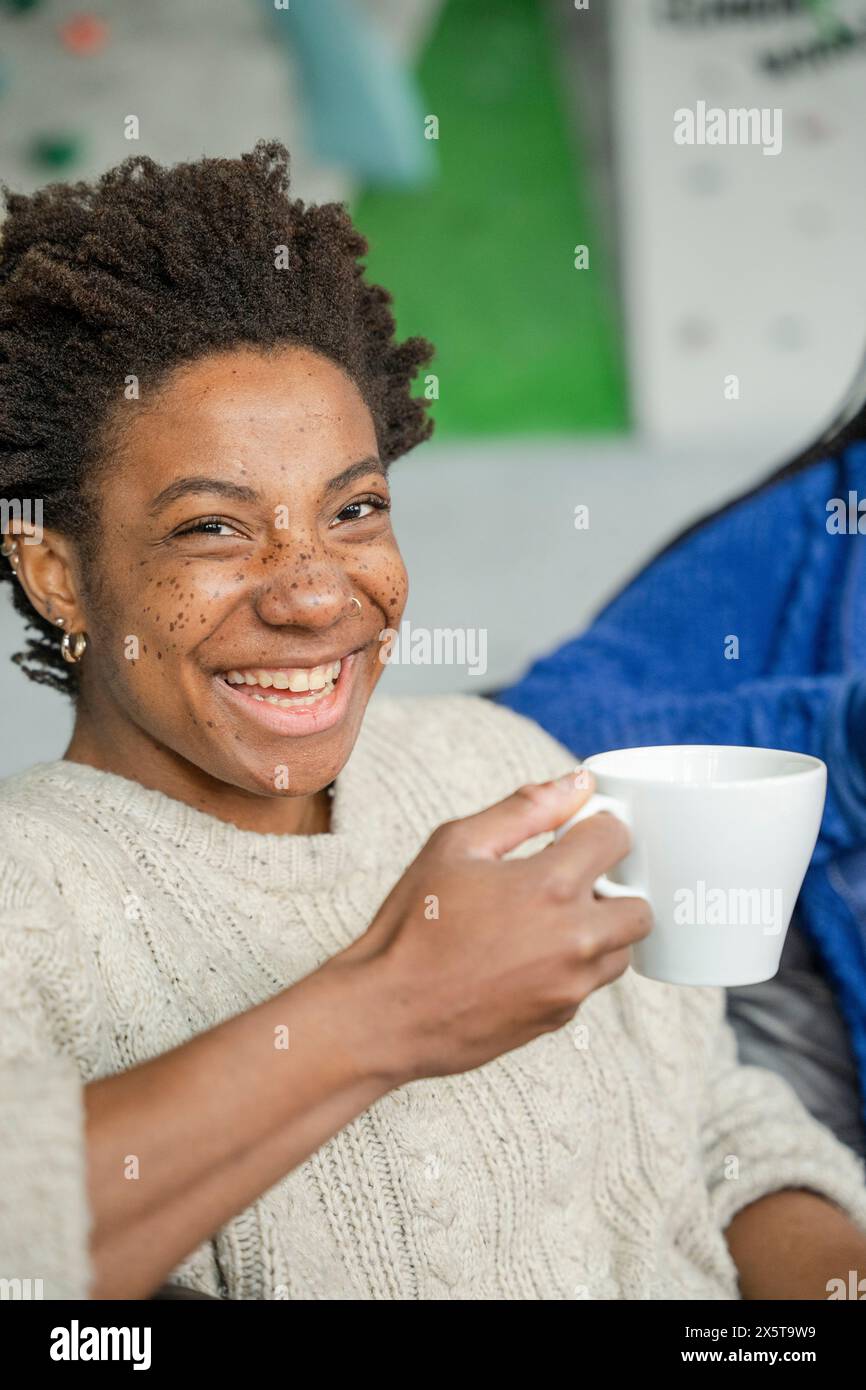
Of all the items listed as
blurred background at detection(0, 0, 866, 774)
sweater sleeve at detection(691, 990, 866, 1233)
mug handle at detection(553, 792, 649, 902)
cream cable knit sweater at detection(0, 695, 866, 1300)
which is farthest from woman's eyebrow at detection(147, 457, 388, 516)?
blurred background at detection(0, 0, 866, 774)

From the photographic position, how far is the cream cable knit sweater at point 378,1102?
2.85ft

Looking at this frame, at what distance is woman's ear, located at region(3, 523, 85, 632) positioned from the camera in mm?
1074

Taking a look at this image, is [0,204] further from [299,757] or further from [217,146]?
[217,146]

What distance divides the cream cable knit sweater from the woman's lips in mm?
113

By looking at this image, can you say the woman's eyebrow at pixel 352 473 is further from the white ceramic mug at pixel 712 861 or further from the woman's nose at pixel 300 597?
the white ceramic mug at pixel 712 861

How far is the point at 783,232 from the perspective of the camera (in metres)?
5.25

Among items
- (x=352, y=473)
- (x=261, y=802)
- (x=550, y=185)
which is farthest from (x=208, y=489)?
(x=550, y=185)

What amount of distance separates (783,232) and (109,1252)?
512cm

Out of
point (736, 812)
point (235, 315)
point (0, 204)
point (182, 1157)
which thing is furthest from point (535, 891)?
point (0, 204)

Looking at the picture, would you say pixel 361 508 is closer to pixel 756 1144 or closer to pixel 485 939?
pixel 485 939

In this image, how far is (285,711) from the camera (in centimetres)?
102

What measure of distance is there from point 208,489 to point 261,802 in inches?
10.4

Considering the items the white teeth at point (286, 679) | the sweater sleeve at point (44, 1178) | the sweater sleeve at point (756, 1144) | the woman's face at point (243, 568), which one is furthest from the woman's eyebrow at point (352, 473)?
the sweater sleeve at point (756, 1144)

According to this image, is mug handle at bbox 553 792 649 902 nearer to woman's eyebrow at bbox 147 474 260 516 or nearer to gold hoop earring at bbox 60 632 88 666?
woman's eyebrow at bbox 147 474 260 516
